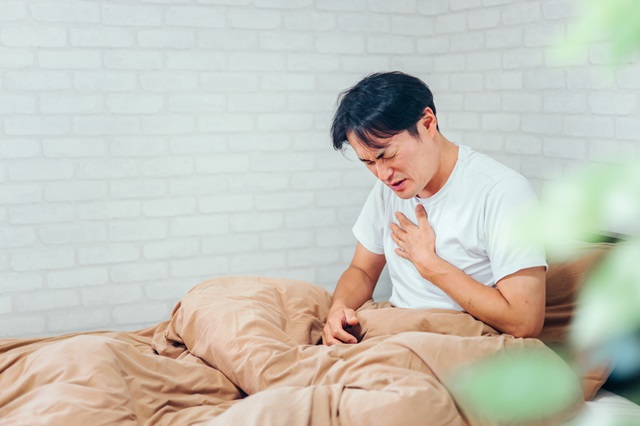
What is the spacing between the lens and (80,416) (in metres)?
1.55

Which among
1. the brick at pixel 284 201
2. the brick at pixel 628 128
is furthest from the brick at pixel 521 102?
the brick at pixel 284 201

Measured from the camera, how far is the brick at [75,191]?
10.2 ft

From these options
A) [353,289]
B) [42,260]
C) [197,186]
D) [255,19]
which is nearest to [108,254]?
[42,260]

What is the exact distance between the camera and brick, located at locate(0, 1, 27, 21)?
2977 mm

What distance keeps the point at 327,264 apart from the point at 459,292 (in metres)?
1.69

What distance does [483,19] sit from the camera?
10.9ft

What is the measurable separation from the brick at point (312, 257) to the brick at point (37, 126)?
1.18m

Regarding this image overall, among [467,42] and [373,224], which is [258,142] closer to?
[467,42]

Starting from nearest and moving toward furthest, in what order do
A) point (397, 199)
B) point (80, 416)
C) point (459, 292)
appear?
point (80, 416) < point (459, 292) < point (397, 199)

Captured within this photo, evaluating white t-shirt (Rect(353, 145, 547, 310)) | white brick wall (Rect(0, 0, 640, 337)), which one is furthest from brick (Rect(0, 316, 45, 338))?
white t-shirt (Rect(353, 145, 547, 310))

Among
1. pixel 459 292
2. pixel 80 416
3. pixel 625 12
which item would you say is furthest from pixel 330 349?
pixel 625 12

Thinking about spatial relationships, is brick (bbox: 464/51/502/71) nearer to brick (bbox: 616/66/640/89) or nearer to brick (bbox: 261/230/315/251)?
brick (bbox: 616/66/640/89)

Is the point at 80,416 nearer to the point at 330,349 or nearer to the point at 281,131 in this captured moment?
the point at 330,349

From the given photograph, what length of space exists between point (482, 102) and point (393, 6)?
0.69 meters
